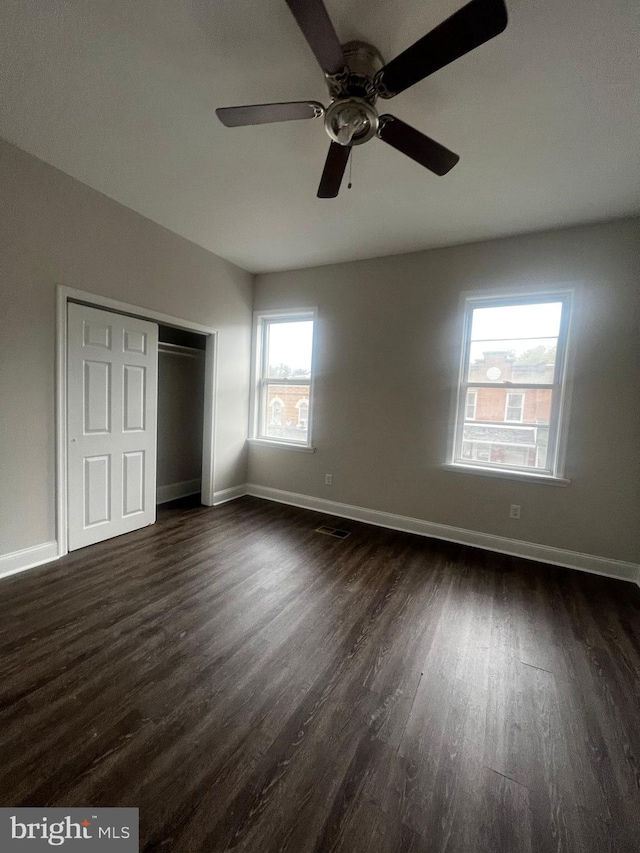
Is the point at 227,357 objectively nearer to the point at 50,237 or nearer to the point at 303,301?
the point at 303,301

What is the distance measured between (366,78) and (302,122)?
1.82 ft

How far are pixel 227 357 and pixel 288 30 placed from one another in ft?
9.55

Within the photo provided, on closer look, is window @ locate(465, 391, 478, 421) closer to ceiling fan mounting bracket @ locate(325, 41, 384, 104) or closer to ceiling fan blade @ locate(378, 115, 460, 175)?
ceiling fan blade @ locate(378, 115, 460, 175)

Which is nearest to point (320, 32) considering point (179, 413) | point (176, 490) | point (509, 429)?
point (509, 429)

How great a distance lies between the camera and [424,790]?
117 cm

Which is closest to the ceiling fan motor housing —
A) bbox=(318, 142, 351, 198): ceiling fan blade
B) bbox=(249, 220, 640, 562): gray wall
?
bbox=(318, 142, 351, 198): ceiling fan blade

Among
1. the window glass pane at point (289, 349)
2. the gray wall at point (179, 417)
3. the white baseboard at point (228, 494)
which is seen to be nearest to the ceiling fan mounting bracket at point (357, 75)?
the window glass pane at point (289, 349)

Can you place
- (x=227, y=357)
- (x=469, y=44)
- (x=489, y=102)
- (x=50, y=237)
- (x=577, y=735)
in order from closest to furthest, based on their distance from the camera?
(x=469, y=44) → (x=577, y=735) → (x=489, y=102) → (x=50, y=237) → (x=227, y=357)

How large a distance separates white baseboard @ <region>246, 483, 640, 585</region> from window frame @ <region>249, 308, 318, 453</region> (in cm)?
64

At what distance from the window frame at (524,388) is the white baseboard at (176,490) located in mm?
3257

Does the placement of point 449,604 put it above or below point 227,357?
below

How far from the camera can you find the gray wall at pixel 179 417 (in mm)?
4062

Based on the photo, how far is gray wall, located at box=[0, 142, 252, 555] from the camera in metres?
2.25

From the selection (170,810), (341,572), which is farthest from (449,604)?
(170,810)
